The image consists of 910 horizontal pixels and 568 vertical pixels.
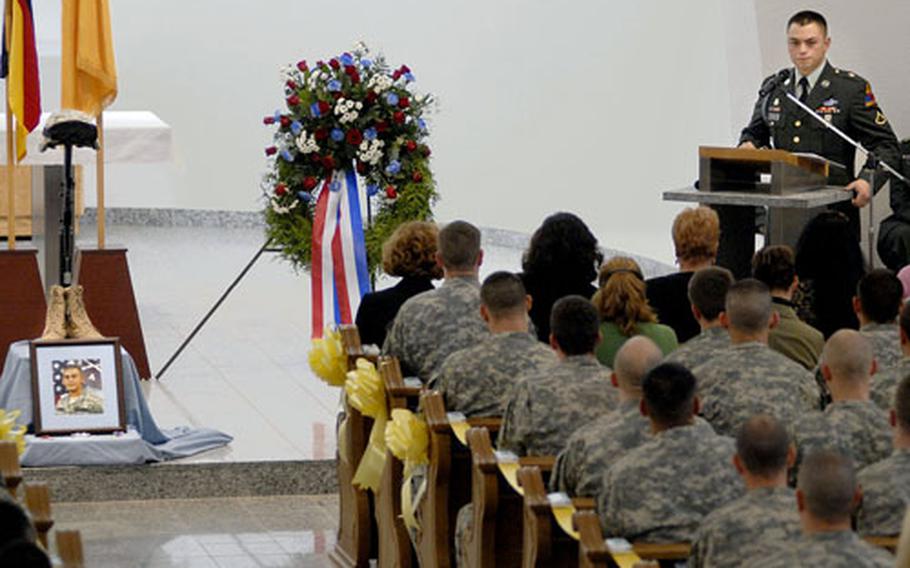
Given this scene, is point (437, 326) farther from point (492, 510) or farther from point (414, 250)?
point (492, 510)

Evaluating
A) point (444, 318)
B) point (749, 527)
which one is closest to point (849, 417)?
point (749, 527)

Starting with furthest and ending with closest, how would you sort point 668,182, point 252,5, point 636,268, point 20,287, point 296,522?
point 252,5
point 668,182
point 20,287
point 296,522
point 636,268

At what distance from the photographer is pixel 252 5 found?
1577cm

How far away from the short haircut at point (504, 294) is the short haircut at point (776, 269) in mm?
938

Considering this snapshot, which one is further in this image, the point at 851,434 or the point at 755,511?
the point at 851,434

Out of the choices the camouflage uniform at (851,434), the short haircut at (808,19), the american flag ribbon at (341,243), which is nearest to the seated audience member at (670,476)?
the camouflage uniform at (851,434)

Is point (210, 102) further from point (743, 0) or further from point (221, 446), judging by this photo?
point (221, 446)

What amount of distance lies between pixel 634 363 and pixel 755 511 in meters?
0.88

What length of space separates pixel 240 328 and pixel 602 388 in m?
6.22

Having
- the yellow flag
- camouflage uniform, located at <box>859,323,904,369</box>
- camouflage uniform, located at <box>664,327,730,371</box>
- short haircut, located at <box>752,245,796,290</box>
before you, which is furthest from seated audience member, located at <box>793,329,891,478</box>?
the yellow flag

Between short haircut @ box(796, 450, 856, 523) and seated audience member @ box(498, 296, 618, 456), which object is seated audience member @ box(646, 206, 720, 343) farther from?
short haircut @ box(796, 450, 856, 523)

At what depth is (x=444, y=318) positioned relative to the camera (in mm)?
6434

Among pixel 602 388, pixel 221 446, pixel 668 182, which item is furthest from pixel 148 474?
pixel 668 182

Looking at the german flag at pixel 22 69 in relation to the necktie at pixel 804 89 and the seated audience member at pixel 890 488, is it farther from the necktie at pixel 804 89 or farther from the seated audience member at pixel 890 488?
the seated audience member at pixel 890 488
